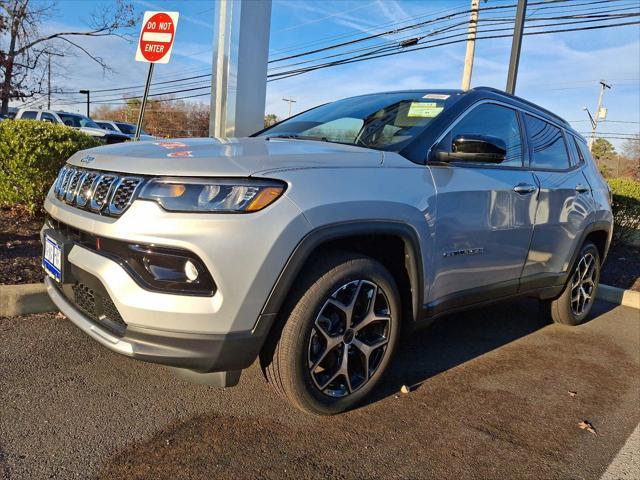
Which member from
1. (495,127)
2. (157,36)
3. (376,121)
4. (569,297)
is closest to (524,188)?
(495,127)

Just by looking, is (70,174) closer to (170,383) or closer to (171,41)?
(170,383)

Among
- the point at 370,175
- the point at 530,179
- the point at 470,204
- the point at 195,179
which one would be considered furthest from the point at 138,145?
the point at 530,179

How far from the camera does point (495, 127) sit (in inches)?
139

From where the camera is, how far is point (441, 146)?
9.84 feet

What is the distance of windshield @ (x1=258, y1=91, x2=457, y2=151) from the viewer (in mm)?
3059

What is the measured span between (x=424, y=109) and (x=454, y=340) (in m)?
1.80

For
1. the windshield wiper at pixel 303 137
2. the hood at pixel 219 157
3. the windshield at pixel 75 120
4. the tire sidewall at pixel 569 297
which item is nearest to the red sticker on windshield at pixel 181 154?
the hood at pixel 219 157

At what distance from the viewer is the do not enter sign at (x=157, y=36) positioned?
546 centimetres

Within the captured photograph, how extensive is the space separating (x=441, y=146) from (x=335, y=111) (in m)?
0.98

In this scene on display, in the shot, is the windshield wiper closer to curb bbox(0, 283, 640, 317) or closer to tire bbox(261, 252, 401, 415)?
tire bbox(261, 252, 401, 415)

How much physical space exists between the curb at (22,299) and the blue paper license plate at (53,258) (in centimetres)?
107

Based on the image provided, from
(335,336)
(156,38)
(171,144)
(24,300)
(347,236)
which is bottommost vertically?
(24,300)

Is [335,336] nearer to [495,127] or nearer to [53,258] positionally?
[53,258]

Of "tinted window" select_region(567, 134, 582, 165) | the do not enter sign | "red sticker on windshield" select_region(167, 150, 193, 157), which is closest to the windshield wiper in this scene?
"red sticker on windshield" select_region(167, 150, 193, 157)
